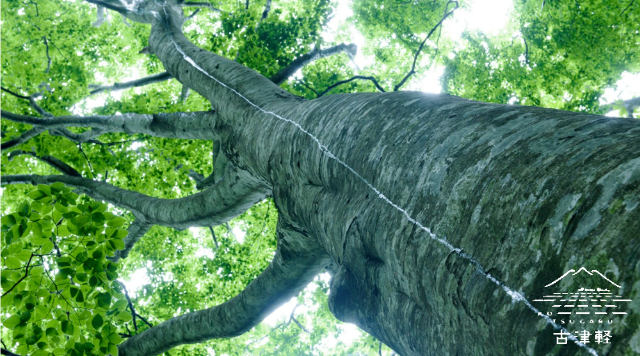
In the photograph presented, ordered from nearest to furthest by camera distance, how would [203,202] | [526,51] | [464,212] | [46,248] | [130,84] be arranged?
[464,212] < [46,248] < [203,202] < [526,51] < [130,84]

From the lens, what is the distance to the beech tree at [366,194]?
1.00m

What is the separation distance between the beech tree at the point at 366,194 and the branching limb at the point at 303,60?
0.10ft

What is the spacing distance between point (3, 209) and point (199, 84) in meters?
6.74

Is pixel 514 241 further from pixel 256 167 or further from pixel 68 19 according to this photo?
pixel 68 19

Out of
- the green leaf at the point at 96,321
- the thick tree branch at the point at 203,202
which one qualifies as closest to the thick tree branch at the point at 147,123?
the thick tree branch at the point at 203,202

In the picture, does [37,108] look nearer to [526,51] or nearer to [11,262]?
[11,262]

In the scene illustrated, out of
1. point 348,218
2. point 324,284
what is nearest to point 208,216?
point 348,218

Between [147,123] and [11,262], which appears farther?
[147,123]

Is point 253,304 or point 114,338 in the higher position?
point 253,304

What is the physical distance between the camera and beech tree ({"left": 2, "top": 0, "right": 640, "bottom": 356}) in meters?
1.00

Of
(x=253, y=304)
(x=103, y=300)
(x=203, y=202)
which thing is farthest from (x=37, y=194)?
(x=203, y=202)

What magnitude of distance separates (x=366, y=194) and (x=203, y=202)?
3.13 metres

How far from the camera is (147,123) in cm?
482

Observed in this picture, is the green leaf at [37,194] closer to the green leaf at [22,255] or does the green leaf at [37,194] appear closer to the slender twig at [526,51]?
the green leaf at [22,255]
